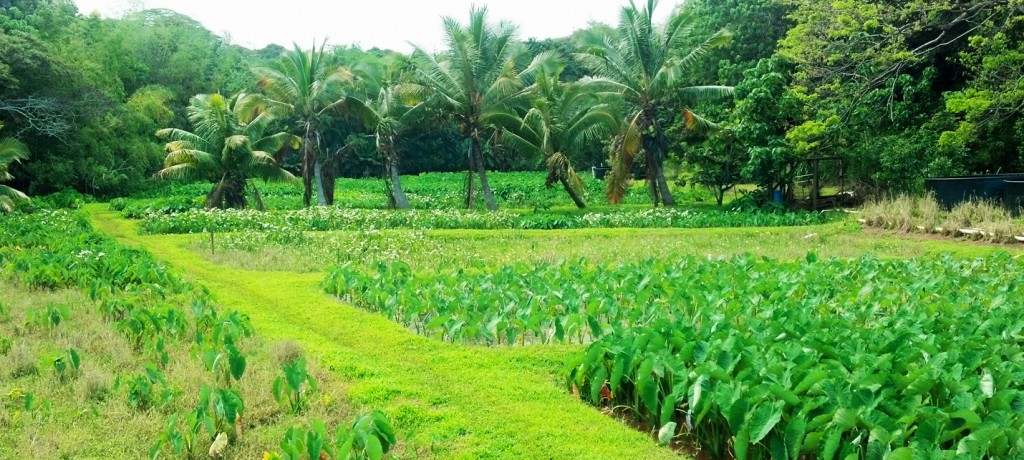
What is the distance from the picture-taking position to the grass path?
5.43 m

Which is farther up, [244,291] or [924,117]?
[924,117]

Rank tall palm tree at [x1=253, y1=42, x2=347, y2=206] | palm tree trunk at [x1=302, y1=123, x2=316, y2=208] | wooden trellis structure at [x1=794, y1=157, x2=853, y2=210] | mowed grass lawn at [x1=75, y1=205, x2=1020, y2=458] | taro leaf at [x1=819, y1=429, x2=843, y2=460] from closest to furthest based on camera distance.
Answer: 1. taro leaf at [x1=819, y1=429, x2=843, y2=460]
2. mowed grass lawn at [x1=75, y1=205, x2=1020, y2=458]
3. wooden trellis structure at [x1=794, y1=157, x2=853, y2=210]
4. tall palm tree at [x1=253, y1=42, x2=347, y2=206]
5. palm tree trunk at [x1=302, y1=123, x2=316, y2=208]

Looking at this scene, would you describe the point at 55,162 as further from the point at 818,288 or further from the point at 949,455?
the point at 949,455

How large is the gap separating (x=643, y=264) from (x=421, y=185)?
2840 centimetres

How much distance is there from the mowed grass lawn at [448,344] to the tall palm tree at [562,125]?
7860 mm

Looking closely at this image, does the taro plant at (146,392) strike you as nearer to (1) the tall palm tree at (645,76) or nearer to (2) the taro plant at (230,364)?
(2) the taro plant at (230,364)

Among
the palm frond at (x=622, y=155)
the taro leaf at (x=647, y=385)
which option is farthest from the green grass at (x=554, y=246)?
the taro leaf at (x=647, y=385)

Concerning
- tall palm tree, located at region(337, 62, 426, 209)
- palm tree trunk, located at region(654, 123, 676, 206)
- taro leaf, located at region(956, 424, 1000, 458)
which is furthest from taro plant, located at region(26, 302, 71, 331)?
palm tree trunk, located at region(654, 123, 676, 206)

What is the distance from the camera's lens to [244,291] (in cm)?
1143

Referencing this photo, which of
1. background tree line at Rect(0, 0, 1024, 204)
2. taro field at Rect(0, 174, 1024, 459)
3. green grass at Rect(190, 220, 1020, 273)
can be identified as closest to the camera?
taro field at Rect(0, 174, 1024, 459)

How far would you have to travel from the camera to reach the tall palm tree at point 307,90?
26.8 meters

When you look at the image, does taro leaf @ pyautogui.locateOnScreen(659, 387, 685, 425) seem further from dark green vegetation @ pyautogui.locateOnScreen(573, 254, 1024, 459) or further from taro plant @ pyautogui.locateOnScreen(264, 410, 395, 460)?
taro plant @ pyautogui.locateOnScreen(264, 410, 395, 460)

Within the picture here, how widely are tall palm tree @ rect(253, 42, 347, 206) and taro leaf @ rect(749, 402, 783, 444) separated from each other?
23335mm

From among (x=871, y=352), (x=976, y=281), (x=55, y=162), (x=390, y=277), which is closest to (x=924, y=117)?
(x=976, y=281)
